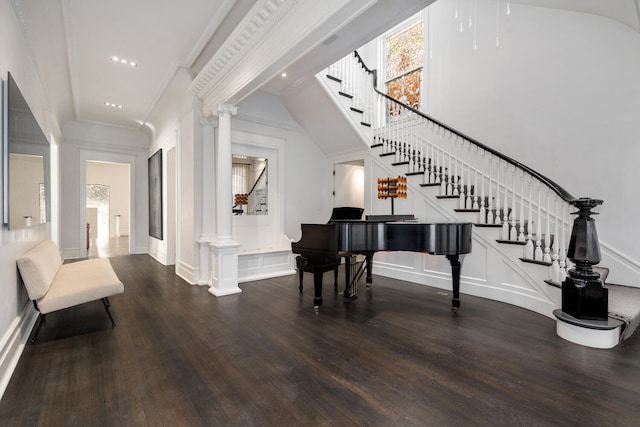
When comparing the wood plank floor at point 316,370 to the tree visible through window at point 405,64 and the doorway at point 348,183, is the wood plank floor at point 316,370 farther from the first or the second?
the tree visible through window at point 405,64

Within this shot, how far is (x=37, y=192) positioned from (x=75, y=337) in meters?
1.46

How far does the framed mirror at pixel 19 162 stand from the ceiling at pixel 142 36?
908 millimetres

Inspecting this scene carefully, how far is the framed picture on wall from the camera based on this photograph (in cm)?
624

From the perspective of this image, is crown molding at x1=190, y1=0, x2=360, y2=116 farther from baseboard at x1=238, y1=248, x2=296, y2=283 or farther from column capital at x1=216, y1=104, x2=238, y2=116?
baseboard at x1=238, y1=248, x2=296, y2=283

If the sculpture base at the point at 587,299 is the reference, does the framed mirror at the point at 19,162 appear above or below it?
above

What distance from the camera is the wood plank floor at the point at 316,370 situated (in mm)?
1564

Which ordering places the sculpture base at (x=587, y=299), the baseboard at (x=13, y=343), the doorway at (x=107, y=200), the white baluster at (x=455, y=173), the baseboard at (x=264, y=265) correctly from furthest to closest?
the doorway at (x=107, y=200), the baseboard at (x=264, y=265), the white baluster at (x=455, y=173), the sculpture base at (x=587, y=299), the baseboard at (x=13, y=343)

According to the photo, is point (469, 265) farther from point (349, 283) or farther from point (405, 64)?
point (405, 64)

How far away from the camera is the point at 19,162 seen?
221cm

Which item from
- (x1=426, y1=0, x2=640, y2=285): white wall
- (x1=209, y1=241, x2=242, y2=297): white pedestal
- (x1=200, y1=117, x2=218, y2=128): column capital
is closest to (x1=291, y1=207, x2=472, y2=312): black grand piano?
(x1=209, y1=241, x2=242, y2=297): white pedestal

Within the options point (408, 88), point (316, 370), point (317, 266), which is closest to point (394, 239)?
point (317, 266)

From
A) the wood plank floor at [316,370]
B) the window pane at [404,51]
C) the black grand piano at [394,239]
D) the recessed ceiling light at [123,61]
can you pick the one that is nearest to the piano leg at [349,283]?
the wood plank floor at [316,370]

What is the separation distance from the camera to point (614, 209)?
350cm

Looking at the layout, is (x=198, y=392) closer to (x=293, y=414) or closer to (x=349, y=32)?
(x=293, y=414)
